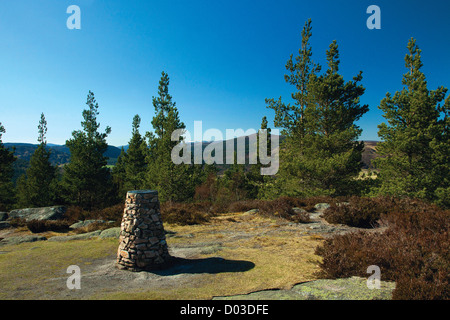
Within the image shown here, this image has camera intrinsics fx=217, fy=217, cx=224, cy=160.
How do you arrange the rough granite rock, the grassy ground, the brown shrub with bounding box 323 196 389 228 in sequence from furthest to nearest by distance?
the brown shrub with bounding box 323 196 389 228 < the rough granite rock < the grassy ground

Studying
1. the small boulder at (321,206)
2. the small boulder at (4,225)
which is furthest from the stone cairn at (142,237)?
the small boulder at (4,225)

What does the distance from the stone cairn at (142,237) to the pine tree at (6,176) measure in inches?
1176

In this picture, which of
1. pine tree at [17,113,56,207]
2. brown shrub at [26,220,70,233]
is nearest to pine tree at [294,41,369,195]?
brown shrub at [26,220,70,233]

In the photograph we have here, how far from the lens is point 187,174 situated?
2245 centimetres

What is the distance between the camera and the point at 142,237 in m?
6.35

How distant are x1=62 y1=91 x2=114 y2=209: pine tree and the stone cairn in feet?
77.8

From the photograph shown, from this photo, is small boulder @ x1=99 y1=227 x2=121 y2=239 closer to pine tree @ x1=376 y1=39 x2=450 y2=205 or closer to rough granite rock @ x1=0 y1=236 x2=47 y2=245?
rough granite rock @ x1=0 y1=236 x2=47 y2=245

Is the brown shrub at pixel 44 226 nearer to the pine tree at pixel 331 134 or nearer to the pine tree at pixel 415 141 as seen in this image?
the pine tree at pixel 331 134

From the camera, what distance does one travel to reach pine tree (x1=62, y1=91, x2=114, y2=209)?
25.9m

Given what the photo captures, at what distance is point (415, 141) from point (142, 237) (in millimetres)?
19437

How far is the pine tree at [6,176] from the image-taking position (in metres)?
25.8

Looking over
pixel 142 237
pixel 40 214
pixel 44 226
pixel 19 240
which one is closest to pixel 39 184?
pixel 40 214

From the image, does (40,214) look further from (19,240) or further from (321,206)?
(321,206)

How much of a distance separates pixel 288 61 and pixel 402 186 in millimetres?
16823
